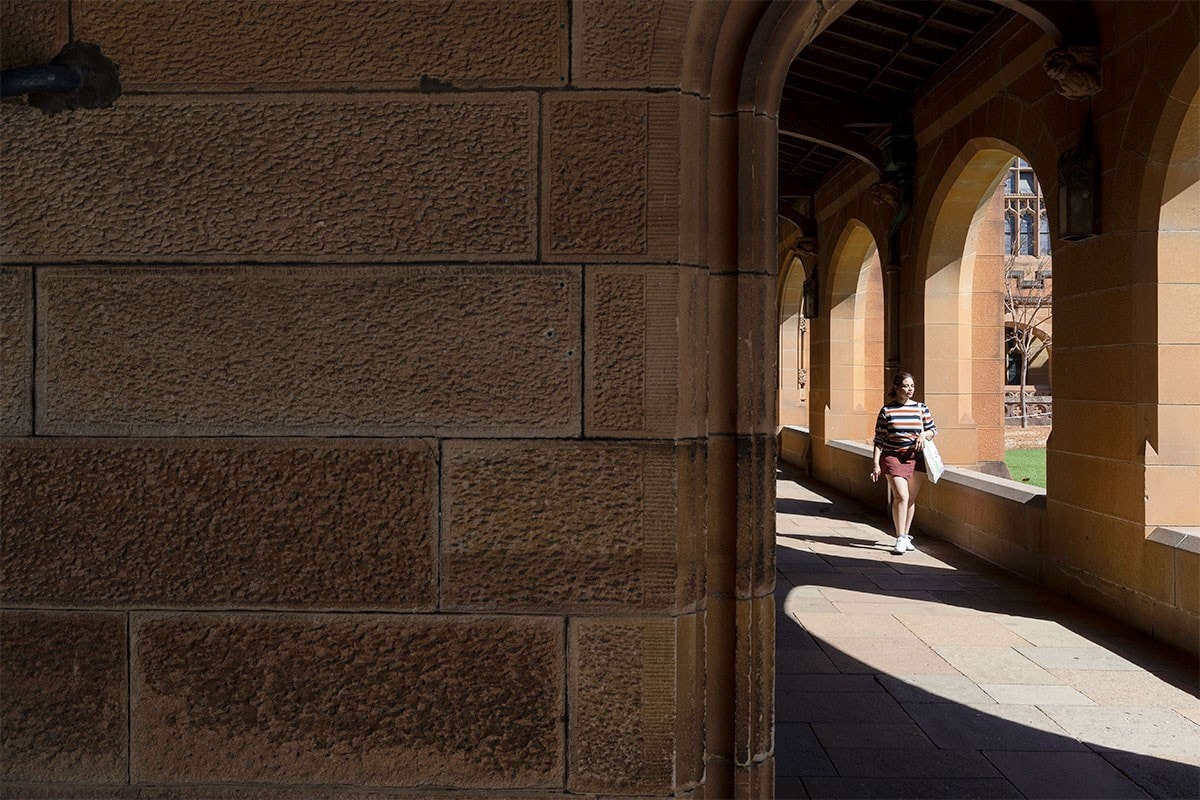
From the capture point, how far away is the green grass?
12922mm

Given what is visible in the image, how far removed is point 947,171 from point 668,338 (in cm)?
699

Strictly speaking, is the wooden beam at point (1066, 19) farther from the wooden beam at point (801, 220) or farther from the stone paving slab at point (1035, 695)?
the wooden beam at point (801, 220)

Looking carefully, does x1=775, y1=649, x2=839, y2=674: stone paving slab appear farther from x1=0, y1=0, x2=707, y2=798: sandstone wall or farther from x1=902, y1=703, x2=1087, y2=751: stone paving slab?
x1=0, y1=0, x2=707, y2=798: sandstone wall

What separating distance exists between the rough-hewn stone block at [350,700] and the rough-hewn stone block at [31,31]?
1440 mm

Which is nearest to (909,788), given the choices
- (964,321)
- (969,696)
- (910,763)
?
(910,763)

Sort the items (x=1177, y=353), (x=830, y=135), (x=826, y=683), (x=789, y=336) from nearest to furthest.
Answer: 1. (x=826, y=683)
2. (x=1177, y=353)
3. (x=830, y=135)
4. (x=789, y=336)

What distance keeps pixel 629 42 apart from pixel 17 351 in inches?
67.6

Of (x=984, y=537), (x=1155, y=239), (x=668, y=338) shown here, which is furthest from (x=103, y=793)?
(x=984, y=537)

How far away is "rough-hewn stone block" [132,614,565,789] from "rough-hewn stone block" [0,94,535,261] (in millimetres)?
931

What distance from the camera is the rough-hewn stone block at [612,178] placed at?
90.2 inches

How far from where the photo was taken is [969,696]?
412cm

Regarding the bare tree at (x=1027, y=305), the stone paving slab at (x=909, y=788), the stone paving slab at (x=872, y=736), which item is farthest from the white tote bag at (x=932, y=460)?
the bare tree at (x=1027, y=305)

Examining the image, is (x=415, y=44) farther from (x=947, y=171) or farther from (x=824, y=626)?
(x=947, y=171)

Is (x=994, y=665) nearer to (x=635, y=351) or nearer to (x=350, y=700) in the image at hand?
(x=635, y=351)
